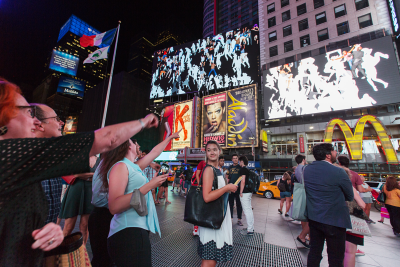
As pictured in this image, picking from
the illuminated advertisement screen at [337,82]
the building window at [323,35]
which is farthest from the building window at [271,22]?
the illuminated advertisement screen at [337,82]

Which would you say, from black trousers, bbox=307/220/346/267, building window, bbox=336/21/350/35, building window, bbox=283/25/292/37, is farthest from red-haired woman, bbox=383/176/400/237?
building window, bbox=283/25/292/37

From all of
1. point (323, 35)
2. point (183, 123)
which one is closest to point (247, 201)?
point (183, 123)

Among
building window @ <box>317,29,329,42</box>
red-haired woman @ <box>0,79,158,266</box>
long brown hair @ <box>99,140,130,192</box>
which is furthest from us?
building window @ <box>317,29,329,42</box>

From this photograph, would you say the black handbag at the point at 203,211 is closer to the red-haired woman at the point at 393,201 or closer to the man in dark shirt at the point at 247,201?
the man in dark shirt at the point at 247,201

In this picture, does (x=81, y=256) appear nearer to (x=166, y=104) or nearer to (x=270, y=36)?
(x=166, y=104)

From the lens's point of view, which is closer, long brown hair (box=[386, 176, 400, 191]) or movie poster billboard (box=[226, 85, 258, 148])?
long brown hair (box=[386, 176, 400, 191])

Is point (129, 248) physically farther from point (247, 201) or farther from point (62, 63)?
point (62, 63)

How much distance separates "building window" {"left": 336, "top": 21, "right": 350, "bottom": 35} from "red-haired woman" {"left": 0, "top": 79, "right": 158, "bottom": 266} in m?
31.4

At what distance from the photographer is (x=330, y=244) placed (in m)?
2.31

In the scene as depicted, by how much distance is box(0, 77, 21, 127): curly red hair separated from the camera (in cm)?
91

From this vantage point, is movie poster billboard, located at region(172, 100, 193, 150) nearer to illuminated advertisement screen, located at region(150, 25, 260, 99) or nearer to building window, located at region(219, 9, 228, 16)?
illuminated advertisement screen, located at region(150, 25, 260, 99)

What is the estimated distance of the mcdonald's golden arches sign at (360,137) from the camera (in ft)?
52.4

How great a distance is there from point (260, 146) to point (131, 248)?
2274 cm

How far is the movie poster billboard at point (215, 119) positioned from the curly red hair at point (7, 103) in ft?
72.5
